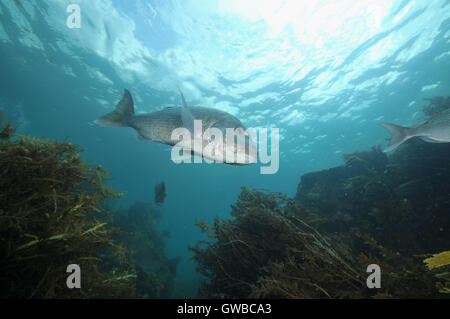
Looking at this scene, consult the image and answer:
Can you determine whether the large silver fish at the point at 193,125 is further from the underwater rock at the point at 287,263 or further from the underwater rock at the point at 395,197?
the underwater rock at the point at 395,197

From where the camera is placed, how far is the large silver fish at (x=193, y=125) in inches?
77.8

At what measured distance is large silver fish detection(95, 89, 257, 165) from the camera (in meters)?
1.98

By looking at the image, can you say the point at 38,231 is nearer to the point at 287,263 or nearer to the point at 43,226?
the point at 43,226

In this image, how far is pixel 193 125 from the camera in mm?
2092

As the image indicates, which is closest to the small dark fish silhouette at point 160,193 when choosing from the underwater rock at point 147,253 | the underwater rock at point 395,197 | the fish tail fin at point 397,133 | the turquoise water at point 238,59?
the underwater rock at point 147,253

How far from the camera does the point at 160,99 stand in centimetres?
1952

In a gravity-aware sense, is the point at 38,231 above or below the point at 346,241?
above

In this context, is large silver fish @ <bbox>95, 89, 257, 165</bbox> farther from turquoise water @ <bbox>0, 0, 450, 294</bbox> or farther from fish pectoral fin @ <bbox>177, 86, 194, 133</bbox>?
turquoise water @ <bbox>0, 0, 450, 294</bbox>

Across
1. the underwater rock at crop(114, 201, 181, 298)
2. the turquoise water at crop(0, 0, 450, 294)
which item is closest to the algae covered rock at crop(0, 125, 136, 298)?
the turquoise water at crop(0, 0, 450, 294)

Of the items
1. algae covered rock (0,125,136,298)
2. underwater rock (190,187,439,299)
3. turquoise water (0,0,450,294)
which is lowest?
underwater rock (190,187,439,299)

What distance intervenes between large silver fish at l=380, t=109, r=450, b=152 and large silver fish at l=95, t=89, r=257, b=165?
3.56m

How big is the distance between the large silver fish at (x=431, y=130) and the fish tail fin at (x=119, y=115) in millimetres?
4868

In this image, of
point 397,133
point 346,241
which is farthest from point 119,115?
point 346,241

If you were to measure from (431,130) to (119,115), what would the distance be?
17.6ft
